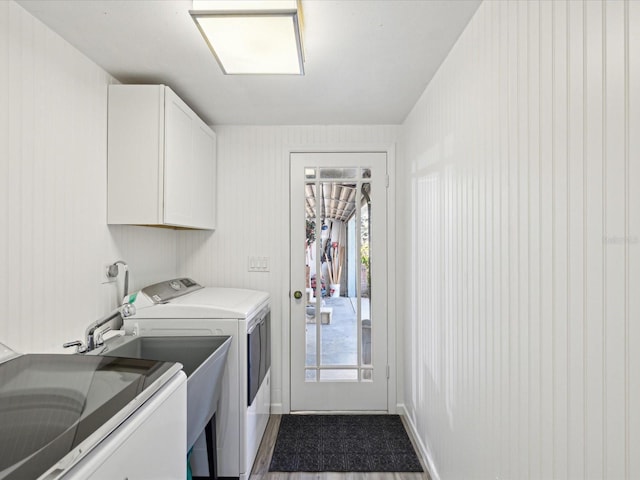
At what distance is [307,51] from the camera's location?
1.77 meters

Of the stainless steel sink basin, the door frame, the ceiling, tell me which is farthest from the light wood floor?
the ceiling

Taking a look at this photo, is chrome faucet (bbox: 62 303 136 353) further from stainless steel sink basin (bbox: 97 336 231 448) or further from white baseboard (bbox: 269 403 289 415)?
white baseboard (bbox: 269 403 289 415)

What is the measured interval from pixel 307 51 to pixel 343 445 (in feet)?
7.99

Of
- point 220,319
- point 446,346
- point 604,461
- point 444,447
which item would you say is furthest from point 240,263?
point 604,461

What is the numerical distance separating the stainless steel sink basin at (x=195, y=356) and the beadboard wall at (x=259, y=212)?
0.96m

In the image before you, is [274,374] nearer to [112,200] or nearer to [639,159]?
[112,200]

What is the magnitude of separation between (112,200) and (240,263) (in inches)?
45.1

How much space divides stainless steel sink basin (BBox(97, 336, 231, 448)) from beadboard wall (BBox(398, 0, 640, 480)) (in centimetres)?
118

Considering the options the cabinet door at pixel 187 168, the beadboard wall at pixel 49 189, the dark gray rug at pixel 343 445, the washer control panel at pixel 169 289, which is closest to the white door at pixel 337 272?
the dark gray rug at pixel 343 445

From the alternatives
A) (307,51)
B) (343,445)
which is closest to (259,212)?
(307,51)

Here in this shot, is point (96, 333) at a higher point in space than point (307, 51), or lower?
lower

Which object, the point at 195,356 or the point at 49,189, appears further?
the point at 195,356

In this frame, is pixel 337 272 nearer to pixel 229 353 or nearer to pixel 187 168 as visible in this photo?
pixel 229 353

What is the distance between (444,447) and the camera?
1871 millimetres
